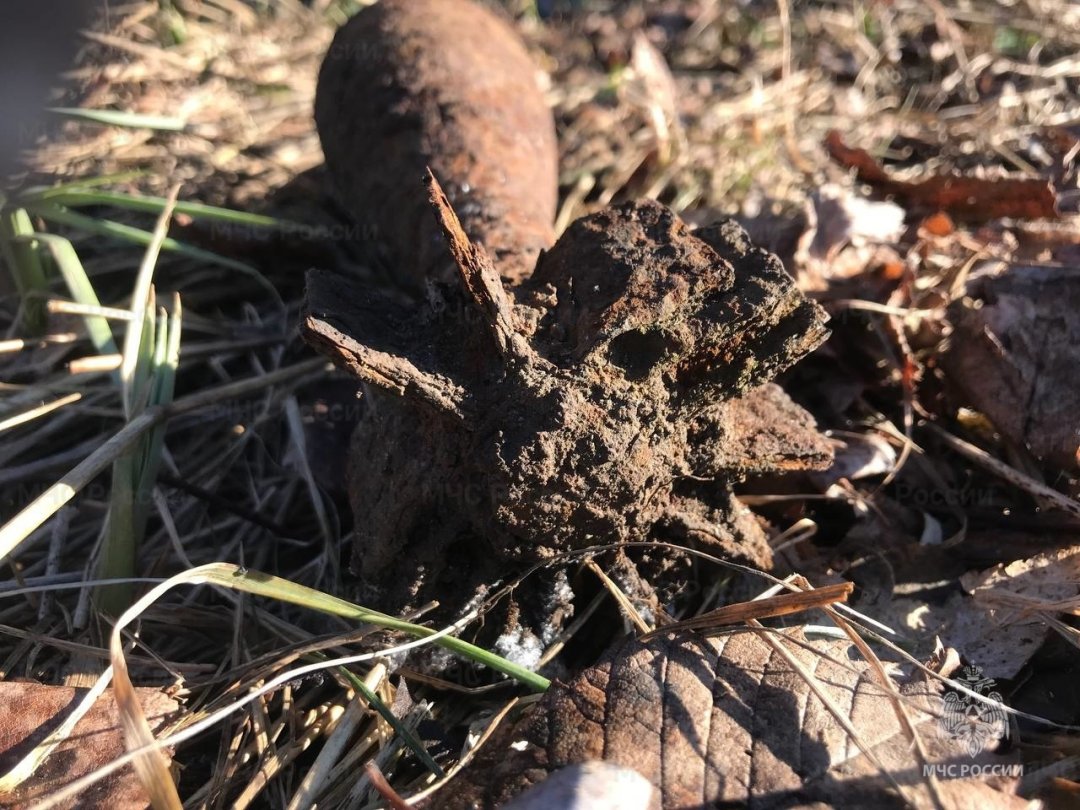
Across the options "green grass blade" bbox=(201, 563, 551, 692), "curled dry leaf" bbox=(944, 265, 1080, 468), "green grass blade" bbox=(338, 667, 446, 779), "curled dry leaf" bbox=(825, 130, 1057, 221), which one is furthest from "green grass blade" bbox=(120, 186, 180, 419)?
"curled dry leaf" bbox=(825, 130, 1057, 221)

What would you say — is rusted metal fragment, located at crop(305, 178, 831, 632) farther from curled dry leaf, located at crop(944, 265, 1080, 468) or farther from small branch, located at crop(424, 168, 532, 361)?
curled dry leaf, located at crop(944, 265, 1080, 468)

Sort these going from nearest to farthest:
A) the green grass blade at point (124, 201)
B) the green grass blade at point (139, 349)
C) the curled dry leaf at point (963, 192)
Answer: the green grass blade at point (139, 349) → the green grass blade at point (124, 201) → the curled dry leaf at point (963, 192)

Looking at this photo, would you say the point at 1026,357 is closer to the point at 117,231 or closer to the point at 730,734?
the point at 730,734

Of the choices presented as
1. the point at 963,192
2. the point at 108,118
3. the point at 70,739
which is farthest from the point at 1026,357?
the point at 108,118

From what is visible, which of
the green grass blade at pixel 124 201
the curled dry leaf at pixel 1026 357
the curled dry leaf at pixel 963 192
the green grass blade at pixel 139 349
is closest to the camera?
the curled dry leaf at pixel 1026 357

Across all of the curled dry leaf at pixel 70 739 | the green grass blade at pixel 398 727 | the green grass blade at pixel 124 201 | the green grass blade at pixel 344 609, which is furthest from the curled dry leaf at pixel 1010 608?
the green grass blade at pixel 124 201

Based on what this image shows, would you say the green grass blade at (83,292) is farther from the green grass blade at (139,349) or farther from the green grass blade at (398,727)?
the green grass blade at (398,727)

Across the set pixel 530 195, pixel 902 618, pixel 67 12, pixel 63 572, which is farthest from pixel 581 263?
pixel 67 12
